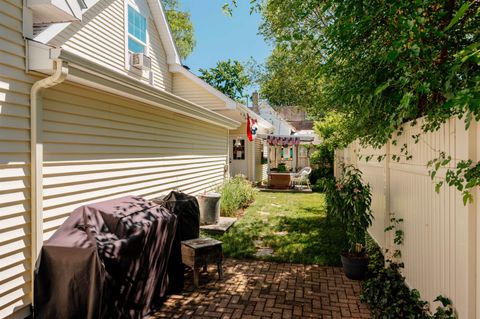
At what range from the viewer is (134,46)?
28.8 ft

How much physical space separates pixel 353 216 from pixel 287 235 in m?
2.56

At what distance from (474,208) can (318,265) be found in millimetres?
3526

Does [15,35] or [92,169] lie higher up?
[15,35]

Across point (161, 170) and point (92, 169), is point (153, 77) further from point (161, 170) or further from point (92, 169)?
point (92, 169)

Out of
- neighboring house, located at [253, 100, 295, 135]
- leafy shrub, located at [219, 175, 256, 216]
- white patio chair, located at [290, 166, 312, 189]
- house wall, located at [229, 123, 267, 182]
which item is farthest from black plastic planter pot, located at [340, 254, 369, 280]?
neighboring house, located at [253, 100, 295, 135]

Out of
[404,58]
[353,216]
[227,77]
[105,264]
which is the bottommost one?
[105,264]

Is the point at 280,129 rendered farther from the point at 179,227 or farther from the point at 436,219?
the point at 436,219

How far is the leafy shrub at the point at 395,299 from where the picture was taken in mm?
2636

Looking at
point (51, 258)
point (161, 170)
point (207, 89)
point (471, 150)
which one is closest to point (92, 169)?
point (51, 258)

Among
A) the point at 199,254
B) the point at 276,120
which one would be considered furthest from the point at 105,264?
the point at 276,120

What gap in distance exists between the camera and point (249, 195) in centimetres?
1131

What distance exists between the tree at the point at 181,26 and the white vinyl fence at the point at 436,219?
66.1 feet

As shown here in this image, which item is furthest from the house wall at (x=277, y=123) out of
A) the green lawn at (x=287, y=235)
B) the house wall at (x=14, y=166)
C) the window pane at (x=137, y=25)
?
the house wall at (x=14, y=166)

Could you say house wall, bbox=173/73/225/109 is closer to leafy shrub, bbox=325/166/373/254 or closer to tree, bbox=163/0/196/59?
leafy shrub, bbox=325/166/373/254
